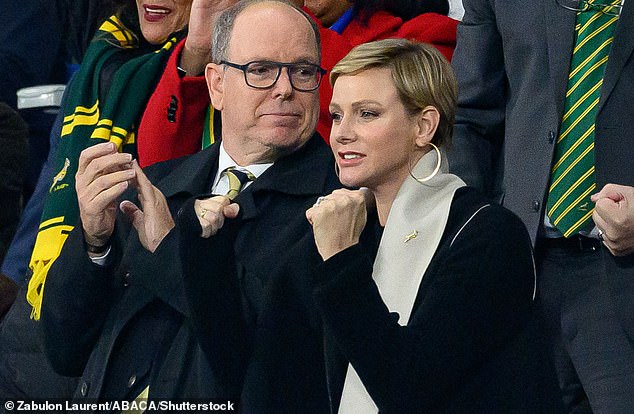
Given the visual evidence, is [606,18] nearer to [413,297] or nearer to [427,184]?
[427,184]

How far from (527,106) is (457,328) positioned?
110cm

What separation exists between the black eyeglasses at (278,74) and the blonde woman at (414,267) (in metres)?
0.48

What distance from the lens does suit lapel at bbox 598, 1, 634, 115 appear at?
396cm

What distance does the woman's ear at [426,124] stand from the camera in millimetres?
3617

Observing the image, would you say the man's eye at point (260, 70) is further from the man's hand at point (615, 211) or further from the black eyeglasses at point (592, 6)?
the man's hand at point (615, 211)

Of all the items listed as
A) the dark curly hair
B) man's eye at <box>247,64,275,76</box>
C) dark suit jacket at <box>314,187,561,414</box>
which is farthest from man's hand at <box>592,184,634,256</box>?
the dark curly hair

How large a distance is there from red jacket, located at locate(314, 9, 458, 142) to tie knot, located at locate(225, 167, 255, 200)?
464mm

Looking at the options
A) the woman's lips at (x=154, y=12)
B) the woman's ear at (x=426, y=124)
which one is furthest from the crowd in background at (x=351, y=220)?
the woman's lips at (x=154, y=12)

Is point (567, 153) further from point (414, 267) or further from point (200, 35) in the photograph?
point (200, 35)

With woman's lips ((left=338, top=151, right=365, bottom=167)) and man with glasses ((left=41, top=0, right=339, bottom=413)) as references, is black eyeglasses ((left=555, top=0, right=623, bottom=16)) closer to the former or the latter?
man with glasses ((left=41, top=0, right=339, bottom=413))

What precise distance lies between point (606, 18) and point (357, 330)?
1380mm

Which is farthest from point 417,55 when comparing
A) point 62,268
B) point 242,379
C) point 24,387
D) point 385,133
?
point 24,387

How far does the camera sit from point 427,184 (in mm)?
3547

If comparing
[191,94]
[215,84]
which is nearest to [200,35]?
[191,94]
